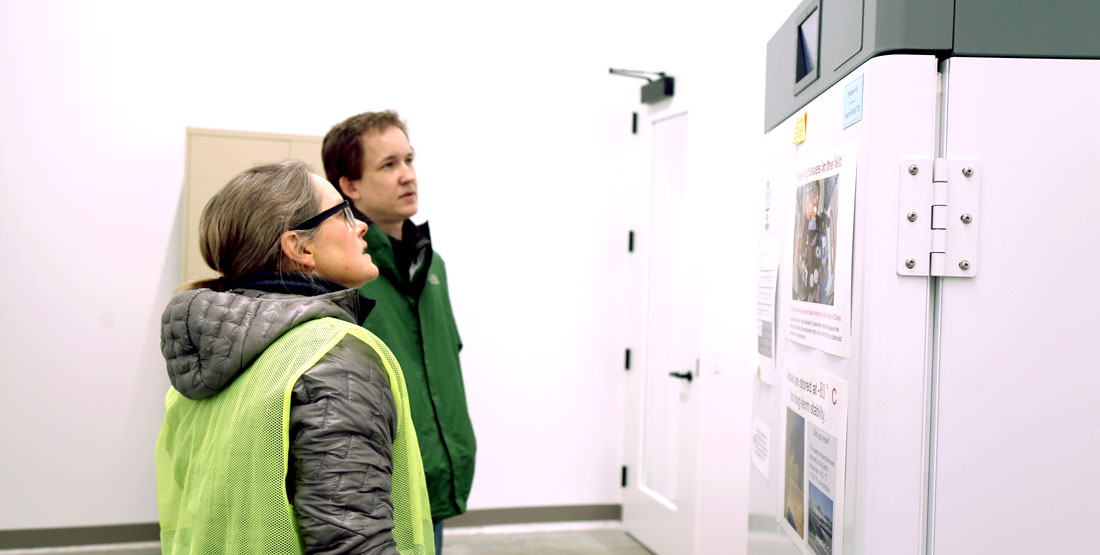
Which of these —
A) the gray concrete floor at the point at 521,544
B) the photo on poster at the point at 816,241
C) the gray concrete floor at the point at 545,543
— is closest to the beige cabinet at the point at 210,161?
the gray concrete floor at the point at 521,544

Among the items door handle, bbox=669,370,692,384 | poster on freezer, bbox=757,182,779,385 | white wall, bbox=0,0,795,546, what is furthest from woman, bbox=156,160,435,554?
door handle, bbox=669,370,692,384

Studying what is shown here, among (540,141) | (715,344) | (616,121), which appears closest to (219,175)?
(540,141)

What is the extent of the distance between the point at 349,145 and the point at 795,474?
1319mm

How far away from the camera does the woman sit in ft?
3.18

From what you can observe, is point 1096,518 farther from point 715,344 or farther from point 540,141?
point 540,141

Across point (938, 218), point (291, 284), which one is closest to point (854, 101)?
point (938, 218)

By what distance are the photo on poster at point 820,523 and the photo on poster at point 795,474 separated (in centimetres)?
4

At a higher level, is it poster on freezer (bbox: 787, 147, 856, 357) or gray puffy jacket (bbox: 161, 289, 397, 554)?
poster on freezer (bbox: 787, 147, 856, 357)

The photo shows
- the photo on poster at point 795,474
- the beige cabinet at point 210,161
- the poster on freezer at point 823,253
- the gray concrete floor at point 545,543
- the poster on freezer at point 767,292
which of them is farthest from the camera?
the gray concrete floor at point 545,543

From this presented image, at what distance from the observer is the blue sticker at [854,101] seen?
104cm

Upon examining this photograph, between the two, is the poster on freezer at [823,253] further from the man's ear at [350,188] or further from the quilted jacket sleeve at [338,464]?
the man's ear at [350,188]

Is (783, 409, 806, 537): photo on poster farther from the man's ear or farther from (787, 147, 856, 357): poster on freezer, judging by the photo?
the man's ear

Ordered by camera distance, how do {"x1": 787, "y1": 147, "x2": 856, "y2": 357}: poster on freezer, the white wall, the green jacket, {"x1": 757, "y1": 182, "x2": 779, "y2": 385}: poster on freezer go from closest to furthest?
1. {"x1": 787, "y1": 147, "x2": 856, "y2": 357}: poster on freezer
2. {"x1": 757, "y1": 182, "x2": 779, "y2": 385}: poster on freezer
3. the green jacket
4. the white wall

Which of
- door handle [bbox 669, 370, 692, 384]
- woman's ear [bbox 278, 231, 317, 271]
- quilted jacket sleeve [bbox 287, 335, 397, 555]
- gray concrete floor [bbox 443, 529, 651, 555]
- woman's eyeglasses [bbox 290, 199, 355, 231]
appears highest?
woman's eyeglasses [bbox 290, 199, 355, 231]
